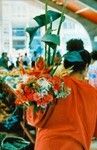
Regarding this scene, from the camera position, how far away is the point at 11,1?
16.3 metres

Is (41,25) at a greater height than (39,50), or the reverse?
(41,25)

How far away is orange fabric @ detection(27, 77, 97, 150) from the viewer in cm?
208

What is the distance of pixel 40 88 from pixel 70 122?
25 centimetres

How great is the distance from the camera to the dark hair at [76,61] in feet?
7.38

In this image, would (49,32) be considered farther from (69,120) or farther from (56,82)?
(69,120)

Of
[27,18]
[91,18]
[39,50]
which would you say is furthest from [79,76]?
[27,18]

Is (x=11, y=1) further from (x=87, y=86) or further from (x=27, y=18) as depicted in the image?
(x=87, y=86)

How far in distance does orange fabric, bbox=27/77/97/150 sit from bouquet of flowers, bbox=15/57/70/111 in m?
0.06

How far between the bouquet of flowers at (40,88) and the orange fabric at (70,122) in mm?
55

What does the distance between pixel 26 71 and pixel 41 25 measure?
27 cm

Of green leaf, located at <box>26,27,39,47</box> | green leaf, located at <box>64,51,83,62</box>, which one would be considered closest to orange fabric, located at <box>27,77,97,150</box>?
green leaf, located at <box>64,51,83,62</box>

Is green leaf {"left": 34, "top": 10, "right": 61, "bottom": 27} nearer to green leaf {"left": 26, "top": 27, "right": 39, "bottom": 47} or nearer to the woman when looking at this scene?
green leaf {"left": 26, "top": 27, "right": 39, "bottom": 47}

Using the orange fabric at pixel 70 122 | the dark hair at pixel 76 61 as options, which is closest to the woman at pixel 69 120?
the orange fabric at pixel 70 122

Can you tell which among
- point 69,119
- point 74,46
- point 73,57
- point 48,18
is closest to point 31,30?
point 48,18
